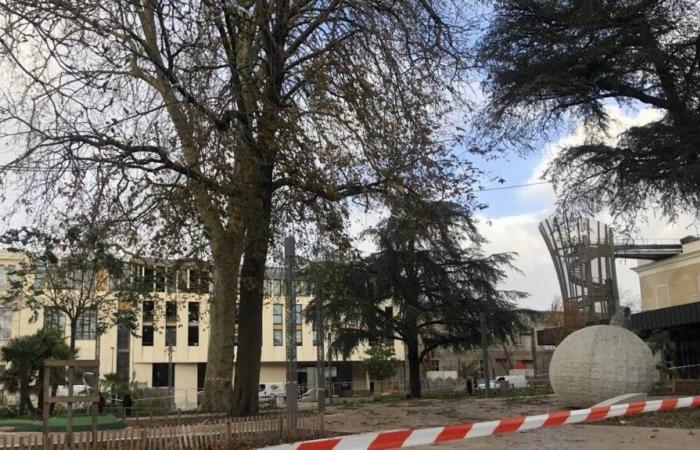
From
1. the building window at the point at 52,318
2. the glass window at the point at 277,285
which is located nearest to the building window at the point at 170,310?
the glass window at the point at 277,285

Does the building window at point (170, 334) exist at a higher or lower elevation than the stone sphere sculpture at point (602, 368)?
higher

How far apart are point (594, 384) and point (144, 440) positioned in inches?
451

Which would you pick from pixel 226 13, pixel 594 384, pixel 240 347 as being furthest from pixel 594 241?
pixel 226 13

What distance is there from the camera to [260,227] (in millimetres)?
14781

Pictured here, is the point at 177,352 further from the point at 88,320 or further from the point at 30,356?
the point at 30,356

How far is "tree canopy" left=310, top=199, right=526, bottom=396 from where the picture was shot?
34688mm

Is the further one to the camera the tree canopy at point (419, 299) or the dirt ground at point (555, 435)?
the tree canopy at point (419, 299)

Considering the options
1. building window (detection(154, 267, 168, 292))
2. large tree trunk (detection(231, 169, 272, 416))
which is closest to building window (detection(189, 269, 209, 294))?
building window (detection(154, 267, 168, 292))

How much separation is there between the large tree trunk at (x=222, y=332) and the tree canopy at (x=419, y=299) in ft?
42.7

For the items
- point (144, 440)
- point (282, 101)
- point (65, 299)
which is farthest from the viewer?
point (65, 299)

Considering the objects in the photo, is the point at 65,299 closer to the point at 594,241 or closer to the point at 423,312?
the point at 423,312

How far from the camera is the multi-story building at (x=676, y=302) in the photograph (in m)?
40.0

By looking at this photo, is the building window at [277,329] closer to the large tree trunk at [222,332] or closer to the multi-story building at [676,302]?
the multi-story building at [676,302]

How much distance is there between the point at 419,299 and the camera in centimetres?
3497
